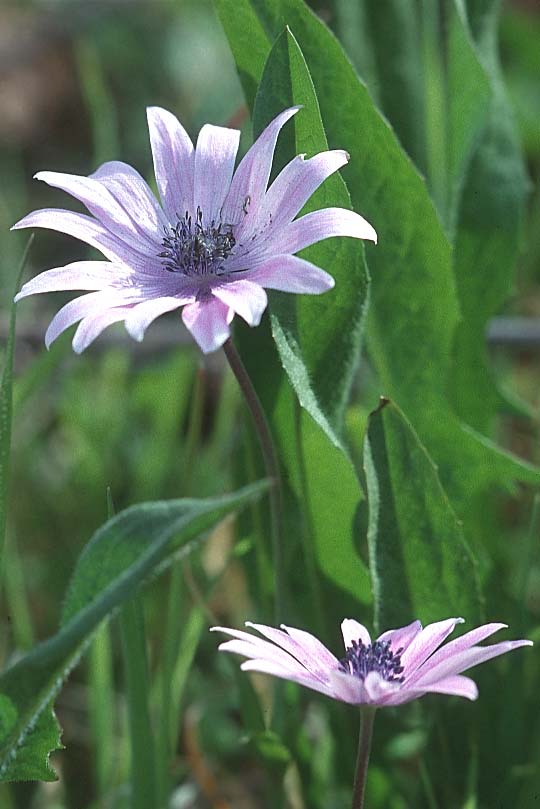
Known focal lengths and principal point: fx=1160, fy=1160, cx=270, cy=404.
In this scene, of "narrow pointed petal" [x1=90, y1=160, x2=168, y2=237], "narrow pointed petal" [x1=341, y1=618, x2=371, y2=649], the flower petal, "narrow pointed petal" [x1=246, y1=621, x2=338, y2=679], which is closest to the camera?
the flower petal

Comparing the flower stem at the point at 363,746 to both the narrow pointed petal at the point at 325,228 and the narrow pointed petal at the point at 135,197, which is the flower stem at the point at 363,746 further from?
the narrow pointed petal at the point at 135,197

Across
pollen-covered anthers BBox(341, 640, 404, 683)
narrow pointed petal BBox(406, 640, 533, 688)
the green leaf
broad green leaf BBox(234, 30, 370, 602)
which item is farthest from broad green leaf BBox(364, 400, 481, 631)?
the green leaf

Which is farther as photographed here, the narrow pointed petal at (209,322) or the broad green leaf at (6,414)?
the broad green leaf at (6,414)

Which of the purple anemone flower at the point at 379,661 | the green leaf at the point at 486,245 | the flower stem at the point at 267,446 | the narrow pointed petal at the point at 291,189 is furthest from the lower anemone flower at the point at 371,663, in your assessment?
the green leaf at the point at 486,245

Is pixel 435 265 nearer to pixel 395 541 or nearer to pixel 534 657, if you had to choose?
pixel 395 541

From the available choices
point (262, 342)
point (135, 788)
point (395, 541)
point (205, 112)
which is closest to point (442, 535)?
point (395, 541)

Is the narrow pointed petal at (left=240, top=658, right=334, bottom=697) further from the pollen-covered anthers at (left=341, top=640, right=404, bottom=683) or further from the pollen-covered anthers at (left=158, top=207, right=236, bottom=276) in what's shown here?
the pollen-covered anthers at (left=158, top=207, right=236, bottom=276)
